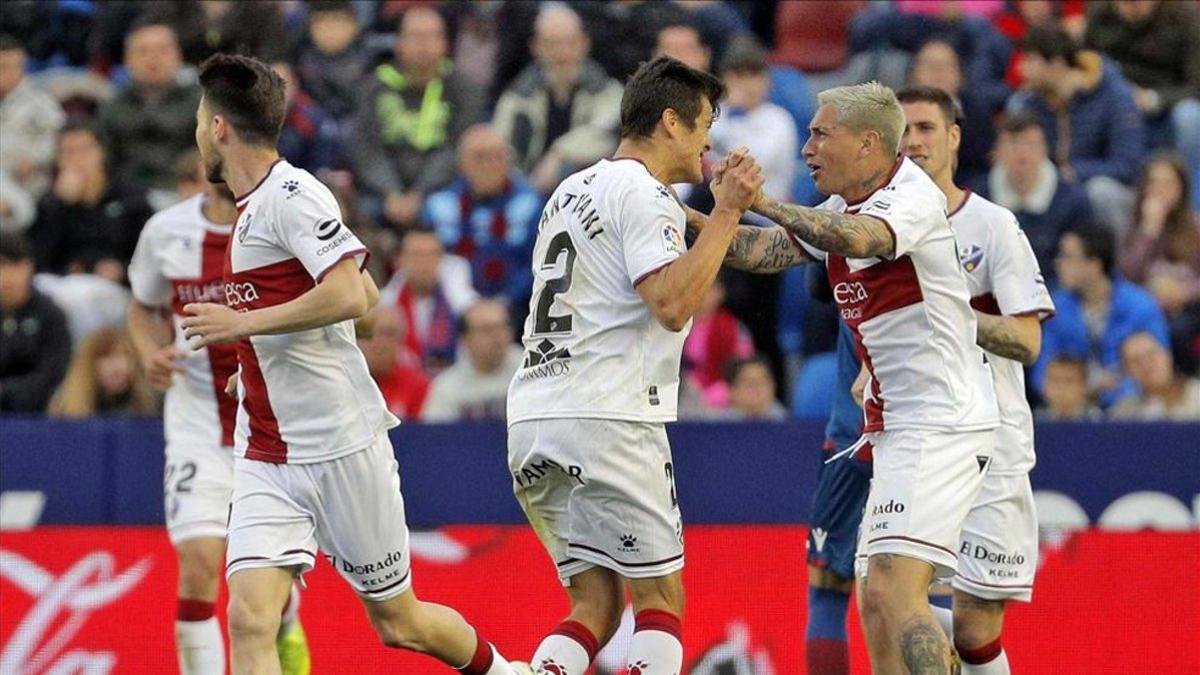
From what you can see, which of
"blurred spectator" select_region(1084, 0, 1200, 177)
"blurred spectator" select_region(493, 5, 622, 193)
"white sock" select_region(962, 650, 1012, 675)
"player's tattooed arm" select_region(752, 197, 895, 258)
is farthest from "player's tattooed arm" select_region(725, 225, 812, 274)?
"blurred spectator" select_region(1084, 0, 1200, 177)

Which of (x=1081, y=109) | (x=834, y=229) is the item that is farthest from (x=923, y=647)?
(x=1081, y=109)

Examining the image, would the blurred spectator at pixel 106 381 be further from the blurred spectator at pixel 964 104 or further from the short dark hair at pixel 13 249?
the blurred spectator at pixel 964 104

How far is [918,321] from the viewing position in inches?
309

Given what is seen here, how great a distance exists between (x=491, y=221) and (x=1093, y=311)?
3824 mm

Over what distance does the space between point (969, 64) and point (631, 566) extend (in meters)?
7.97

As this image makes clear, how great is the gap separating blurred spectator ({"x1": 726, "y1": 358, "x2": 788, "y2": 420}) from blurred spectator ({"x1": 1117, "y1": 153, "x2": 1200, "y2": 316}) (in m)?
2.72

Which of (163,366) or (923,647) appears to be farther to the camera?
(163,366)

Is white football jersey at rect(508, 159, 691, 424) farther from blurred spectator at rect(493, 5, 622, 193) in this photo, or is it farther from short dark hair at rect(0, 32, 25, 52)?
short dark hair at rect(0, 32, 25, 52)

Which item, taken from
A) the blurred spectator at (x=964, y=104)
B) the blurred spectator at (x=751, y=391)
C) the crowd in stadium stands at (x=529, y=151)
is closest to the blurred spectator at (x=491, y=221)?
the crowd in stadium stands at (x=529, y=151)

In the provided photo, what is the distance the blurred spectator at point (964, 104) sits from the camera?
1395cm

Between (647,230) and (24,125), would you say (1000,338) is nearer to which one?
(647,230)

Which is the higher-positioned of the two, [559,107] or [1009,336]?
[1009,336]

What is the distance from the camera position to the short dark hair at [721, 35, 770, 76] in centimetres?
1389

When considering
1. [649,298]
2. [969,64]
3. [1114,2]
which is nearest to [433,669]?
[649,298]
